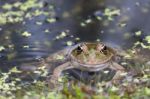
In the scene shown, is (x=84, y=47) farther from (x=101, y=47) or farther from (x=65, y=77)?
(x=65, y=77)

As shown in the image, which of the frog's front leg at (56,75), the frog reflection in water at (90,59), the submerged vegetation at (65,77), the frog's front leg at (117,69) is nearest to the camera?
the submerged vegetation at (65,77)

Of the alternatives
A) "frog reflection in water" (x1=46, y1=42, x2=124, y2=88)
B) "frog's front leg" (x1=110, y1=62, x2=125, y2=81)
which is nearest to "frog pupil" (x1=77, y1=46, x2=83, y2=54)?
"frog reflection in water" (x1=46, y1=42, x2=124, y2=88)

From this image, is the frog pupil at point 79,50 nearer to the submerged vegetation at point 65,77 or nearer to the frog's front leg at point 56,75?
the frog's front leg at point 56,75

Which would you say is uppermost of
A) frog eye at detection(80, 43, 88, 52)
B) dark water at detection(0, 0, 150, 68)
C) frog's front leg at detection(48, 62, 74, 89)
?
dark water at detection(0, 0, 150, 68)

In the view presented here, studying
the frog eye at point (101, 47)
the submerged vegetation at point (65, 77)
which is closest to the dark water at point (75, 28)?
the submerged vegetation at point (65, 77)

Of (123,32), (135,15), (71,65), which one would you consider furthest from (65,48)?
(135,15)

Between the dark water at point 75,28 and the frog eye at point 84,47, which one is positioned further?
the dark water at point 75,28

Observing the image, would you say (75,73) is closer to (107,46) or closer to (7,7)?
(107,46)

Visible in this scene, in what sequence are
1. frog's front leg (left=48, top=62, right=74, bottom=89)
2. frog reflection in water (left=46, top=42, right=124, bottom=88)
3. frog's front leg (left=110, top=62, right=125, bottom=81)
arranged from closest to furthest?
frog's front leg (left=48, top=62, right=74, bottom=89) → frog's front leg (left=110, top=62, right=125, bottom=81) → frog reflection in water (left=46, top=42, right=124, bottom=88)

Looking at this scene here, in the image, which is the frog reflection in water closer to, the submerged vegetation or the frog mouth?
the frog mouth
